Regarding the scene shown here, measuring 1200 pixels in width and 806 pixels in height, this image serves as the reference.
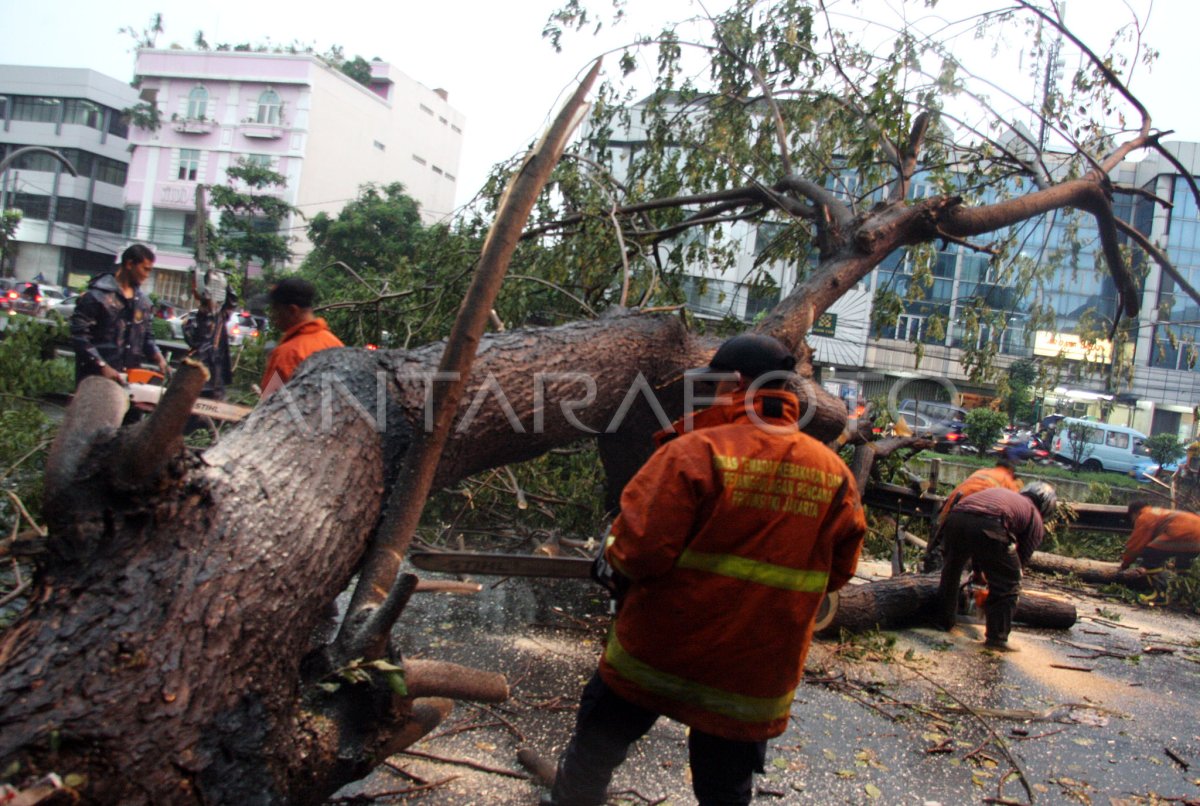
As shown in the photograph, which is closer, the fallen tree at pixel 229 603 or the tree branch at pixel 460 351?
the fallen tree at pixel 229 603

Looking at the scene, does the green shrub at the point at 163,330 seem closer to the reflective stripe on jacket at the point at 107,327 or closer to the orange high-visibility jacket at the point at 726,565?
the reflective stripe on jacket at the point at 107,327

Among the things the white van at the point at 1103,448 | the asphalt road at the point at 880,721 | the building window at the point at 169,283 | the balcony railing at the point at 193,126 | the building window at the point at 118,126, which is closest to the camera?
the asphalt road at the point at 880,721

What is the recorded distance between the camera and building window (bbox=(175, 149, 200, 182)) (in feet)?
133

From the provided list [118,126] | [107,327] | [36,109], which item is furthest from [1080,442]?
[36,109]

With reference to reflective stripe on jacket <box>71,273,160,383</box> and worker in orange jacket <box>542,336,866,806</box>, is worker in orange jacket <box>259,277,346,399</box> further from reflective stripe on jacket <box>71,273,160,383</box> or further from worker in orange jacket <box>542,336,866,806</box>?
worker in orange jacket <box>542,336,866,806</box>

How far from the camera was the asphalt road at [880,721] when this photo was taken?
2861 millimetres

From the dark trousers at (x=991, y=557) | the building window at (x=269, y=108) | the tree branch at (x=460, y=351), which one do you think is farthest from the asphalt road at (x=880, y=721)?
the building window at (x=269, y=108)

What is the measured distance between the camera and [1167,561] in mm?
7539

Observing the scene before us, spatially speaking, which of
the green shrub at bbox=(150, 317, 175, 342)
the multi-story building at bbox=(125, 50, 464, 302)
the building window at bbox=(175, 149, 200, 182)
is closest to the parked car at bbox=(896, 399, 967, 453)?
the green shrub at bbox=(150, 317, 175, 342)

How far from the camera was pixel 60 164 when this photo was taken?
38875 millimetres

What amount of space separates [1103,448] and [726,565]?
25402 millimetres

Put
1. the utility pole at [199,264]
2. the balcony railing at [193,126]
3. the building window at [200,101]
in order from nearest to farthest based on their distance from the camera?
the utility pole at [199,264]
the balcony railing at [193,126]
the building window at [200,101]

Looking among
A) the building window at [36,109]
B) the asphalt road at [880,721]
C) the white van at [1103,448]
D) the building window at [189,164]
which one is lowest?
the asphalt road at [880,721]

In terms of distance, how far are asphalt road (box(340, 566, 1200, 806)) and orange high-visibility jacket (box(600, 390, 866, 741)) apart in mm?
815
